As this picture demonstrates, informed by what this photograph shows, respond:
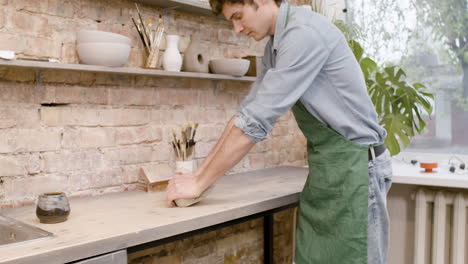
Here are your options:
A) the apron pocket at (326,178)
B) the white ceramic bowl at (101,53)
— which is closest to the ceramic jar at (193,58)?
the white ceramic bowl at (101,53)

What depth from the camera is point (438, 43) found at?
8.70 ft

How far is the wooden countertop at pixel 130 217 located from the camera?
43.4 inches

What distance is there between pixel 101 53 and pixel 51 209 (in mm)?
615

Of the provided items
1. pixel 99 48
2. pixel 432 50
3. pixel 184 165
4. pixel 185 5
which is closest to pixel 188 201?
pixel 184 165

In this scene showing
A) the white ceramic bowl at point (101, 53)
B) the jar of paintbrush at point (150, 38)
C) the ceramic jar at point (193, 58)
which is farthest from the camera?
the ceramic jar at point (193, 58)

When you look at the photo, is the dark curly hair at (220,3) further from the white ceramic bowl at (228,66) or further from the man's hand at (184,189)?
the man's hand at (184,189)

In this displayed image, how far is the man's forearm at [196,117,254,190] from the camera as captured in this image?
4.81ft

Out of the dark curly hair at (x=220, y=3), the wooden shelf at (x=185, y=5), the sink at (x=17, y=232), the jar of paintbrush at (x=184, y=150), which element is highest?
the wooden shelf at (x=185, y=5)

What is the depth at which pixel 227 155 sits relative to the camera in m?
1.49

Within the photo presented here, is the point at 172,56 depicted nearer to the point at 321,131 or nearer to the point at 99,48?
the point at 99,48

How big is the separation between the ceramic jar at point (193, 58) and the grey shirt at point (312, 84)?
59 centimetres

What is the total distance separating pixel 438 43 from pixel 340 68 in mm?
1501

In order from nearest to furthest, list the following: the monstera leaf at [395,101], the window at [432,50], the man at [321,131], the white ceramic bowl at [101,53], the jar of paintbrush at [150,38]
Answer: the man at [321,131]
the white ceramic bowl at [101,53]
the jar of paintbrush at [150,38]
the monstera leaf at [395,101]
the window at [432,50]

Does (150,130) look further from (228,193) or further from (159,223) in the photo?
(159,223)
